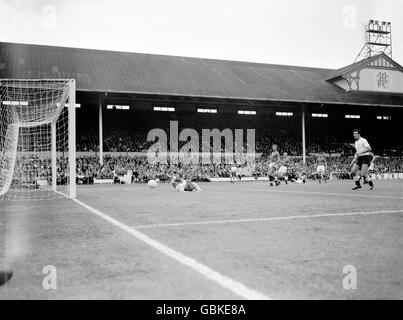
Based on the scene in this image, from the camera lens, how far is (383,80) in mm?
38500

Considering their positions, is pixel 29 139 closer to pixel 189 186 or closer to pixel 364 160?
pixel 189 186

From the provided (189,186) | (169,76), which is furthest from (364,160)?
(169,76)

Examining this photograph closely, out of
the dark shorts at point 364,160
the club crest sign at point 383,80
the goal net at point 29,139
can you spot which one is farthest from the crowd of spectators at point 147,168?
the dark shorts at point 364,160

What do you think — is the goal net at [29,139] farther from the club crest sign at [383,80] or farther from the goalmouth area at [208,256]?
the club crest sign at [383,80]

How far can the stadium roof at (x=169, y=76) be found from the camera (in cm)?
2850

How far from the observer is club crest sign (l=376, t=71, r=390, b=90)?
38281mm

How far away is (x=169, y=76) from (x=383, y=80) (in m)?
21.3

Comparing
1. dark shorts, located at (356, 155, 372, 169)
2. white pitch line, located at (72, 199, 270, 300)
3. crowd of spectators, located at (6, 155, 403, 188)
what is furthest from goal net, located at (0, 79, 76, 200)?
white pitch line, located at (72, 199, 270, 300)

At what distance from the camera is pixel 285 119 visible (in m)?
37.8

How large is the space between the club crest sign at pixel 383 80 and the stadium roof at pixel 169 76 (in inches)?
37.9

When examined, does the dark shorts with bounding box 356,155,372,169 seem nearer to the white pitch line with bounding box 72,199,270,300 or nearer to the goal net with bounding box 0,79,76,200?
the white pitch line with bounding box 72,199,270,300

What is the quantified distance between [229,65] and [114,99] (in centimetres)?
1247

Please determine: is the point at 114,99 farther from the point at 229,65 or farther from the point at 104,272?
the point at 104,272
